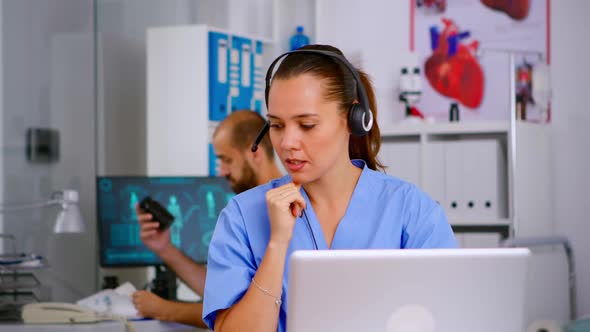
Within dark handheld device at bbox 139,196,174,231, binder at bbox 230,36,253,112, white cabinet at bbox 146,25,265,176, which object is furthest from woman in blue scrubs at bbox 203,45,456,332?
binder at bbox 230,36,253,112

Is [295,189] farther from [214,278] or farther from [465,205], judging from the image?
[465,205]

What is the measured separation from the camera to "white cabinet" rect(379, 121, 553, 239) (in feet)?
12.6

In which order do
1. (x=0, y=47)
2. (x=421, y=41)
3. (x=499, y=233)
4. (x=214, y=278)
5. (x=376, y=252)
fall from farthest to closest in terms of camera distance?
(x=421, y=41) → (x=499, y=233) → (x=0, y=47) → (x=214, y=278) → (x=376, y=252)

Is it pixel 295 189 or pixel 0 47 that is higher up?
pixel 0 47

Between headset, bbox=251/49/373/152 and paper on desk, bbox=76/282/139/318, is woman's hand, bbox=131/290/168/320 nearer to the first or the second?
paper on desk, bbox=76/282/139/318

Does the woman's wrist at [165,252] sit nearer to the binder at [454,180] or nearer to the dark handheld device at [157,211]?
the dark handheld device at [157,211]

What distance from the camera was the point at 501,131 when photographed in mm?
3854

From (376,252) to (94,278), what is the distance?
3027 millimetres

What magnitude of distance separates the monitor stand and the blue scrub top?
5.29 feet

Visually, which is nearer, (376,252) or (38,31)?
(376,252)

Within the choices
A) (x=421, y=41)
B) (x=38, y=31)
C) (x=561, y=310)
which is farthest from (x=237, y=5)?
(x=561, y=310)

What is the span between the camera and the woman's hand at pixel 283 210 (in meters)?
1.38

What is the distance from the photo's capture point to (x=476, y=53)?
429 cm

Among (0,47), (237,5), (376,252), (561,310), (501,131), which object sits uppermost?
(237,5)
